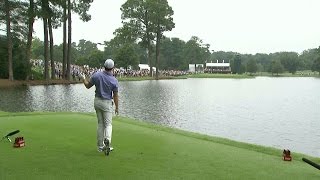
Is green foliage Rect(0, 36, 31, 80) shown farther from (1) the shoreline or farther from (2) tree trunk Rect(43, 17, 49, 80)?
(2) tree trunk Rect(43, 17, 49, 80)

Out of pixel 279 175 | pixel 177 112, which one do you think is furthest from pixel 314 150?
pixel 177 112

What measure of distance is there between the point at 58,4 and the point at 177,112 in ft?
107

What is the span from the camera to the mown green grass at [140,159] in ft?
24.6

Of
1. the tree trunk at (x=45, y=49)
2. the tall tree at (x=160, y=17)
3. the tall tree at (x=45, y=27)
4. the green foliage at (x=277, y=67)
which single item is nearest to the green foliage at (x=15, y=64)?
the tree trunk at (x=45, y=49)

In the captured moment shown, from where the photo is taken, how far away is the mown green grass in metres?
7.50

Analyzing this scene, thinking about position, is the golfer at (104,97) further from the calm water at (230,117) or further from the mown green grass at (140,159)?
the calm water at (230,117)

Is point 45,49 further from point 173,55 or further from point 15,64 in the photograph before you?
point 173,55

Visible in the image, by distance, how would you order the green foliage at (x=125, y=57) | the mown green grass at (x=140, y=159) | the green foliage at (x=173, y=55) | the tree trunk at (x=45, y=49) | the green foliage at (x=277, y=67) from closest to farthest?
the mown green grass at (x=140, y=159), the tree trunk at (x=45, y=49), the green foliage at (x=125, y=57), the green foliage at (x=277, y=67), the green foliage at (x=173, y=55)

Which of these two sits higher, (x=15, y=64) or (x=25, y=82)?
(x=15, y=64)

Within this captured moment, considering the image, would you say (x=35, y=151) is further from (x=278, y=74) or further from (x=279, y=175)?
(x=278, y=74)

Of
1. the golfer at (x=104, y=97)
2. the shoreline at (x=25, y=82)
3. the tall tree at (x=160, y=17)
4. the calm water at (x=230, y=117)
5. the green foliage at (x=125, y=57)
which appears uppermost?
the tall tree at (x=160, y=17)

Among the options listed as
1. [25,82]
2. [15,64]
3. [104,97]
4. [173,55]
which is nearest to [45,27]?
[15,64]

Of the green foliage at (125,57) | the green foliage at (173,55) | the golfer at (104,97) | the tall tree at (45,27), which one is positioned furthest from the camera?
the green foliage at (173,55)

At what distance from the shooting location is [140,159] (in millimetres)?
8703
